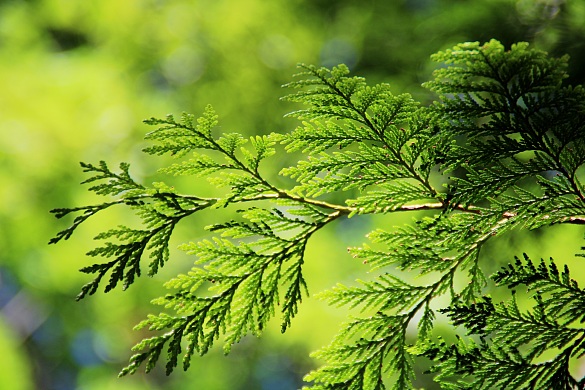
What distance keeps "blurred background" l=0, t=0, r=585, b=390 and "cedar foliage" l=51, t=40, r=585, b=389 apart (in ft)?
4.60

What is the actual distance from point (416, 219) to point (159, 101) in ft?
21.1

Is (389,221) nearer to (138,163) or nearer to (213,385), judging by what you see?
(138,163)

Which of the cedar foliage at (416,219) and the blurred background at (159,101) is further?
the blurred background at (159,101)

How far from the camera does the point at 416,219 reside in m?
1.29

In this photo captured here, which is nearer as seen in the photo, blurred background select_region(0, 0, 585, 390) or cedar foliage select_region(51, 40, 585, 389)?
cedar foliage select_region(51, 40, 585, 389)

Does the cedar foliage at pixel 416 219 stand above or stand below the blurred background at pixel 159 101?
below

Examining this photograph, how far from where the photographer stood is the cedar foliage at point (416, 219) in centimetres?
113

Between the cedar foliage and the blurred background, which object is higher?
the blurred background

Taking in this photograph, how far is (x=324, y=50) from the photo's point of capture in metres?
4.79

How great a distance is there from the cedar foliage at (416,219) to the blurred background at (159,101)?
1.40 metres

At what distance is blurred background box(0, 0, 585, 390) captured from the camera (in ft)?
10.8

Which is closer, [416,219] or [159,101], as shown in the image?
[416,219]

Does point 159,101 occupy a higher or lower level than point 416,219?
higher

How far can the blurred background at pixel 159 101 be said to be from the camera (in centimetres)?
329
